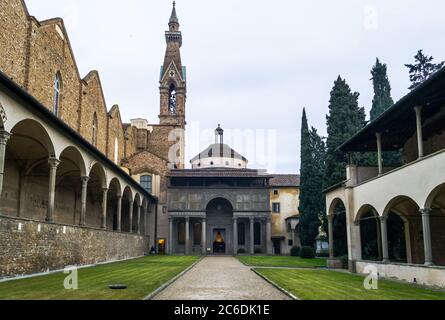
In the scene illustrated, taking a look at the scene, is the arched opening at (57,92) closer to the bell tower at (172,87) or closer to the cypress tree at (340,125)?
the cypress tree at (340,125)

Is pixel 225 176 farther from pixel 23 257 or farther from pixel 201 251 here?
pixel 23 257

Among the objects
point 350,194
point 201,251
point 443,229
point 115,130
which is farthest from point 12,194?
point 201,251

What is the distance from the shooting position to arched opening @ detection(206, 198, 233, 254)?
162 ft

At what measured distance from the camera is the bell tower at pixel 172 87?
58.0m

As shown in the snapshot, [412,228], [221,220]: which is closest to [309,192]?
[221,220]

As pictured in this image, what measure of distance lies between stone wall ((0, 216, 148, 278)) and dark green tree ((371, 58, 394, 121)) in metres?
26.0

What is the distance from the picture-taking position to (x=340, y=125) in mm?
31422

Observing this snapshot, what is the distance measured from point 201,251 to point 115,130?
1532 centimetres

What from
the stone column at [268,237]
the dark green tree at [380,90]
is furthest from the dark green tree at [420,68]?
the stone column at [268,237]

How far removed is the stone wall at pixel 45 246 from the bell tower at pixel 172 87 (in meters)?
32.2
